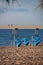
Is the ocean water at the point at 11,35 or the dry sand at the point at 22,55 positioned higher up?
the ocean water at the point at 11,35

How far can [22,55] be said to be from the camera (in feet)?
8.04

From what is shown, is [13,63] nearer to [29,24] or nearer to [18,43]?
[18,43]

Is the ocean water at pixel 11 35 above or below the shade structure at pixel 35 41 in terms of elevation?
above

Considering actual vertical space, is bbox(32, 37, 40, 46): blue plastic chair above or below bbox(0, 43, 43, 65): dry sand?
above

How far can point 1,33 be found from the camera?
8.05ft

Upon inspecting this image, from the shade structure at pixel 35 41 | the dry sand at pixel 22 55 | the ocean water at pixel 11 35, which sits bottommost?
the dry sand at pixel 22 55

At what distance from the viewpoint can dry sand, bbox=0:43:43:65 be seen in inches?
95.3

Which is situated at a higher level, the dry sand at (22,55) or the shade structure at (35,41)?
the shade structure at (35,41)

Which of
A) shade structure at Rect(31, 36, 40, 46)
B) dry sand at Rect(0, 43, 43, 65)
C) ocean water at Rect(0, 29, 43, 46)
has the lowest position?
dry sand at Rect(0, 43, 43, 65)

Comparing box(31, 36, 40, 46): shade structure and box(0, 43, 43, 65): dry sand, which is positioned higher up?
box(31, 36, 40, 46): shade structure

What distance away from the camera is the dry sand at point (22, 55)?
2.42 m

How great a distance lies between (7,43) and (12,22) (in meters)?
0.24

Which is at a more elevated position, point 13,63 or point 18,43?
point 18,43

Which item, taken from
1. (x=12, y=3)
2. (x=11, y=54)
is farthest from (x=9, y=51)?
(x=12, y=3)
